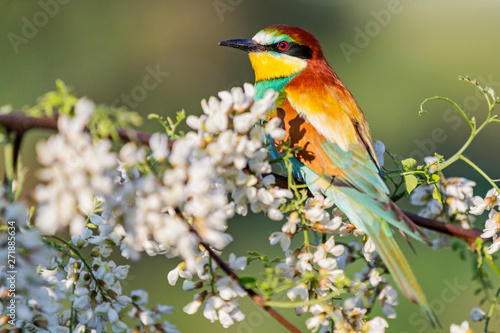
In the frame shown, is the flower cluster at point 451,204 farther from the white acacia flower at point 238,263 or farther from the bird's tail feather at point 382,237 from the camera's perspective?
the white acacia flower at point 238,263

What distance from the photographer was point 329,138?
1668 millimetres

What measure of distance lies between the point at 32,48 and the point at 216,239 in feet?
18.4

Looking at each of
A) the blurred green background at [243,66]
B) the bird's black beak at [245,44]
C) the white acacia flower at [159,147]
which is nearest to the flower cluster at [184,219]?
the white acacia flower at [159,147]

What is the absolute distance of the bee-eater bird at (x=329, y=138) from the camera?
1.22 metres

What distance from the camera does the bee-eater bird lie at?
122 centimetres

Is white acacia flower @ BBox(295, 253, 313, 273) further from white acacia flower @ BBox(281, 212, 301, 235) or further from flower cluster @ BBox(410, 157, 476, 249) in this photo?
flower cluster @ BBox(410, 157, 476, 249)

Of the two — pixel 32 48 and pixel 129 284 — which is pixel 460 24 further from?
pixel 129 284

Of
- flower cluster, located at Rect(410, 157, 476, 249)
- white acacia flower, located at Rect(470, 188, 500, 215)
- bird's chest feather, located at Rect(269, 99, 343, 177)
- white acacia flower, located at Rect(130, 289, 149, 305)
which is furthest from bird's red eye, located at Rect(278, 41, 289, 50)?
white acacia flower, located at Rect(130, 289, 149, 305)

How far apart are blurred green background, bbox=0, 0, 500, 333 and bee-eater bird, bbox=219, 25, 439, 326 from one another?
5.66 feet

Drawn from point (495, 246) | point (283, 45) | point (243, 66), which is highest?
point (243, 66)

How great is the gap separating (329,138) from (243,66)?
534cm

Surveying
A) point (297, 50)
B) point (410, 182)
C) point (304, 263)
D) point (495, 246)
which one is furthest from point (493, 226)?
point (297, 50)

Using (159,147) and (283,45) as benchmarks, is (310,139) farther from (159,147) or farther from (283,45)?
(159,147)

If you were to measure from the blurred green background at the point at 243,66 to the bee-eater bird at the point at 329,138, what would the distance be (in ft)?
5.66
